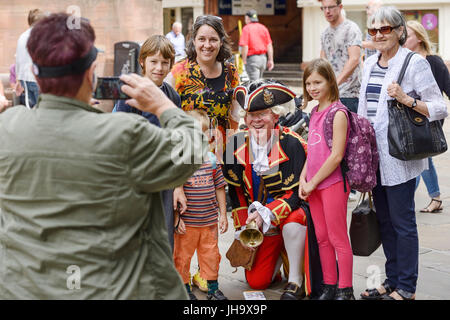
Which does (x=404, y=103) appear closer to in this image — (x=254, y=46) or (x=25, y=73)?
(x=25, y=73)

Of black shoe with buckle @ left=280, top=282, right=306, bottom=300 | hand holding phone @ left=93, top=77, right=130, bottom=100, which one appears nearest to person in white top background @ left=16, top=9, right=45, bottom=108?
black shoe with buckle @ left=280, top=282, right=306, bottom=300

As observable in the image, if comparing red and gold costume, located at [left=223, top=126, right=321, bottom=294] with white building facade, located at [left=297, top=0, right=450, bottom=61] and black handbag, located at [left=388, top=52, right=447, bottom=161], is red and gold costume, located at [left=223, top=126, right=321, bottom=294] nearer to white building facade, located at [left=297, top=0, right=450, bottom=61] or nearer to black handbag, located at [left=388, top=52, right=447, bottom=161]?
black handbag, located at [left=388, top=52, right=447, bottom=161]

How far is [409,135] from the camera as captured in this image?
14.4ft

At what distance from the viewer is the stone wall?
11.3 meters

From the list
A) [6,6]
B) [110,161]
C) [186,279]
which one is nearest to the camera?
[110,161]

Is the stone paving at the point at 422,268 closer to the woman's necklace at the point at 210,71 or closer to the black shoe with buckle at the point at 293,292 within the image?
the black shoe with buckle at the point at 293,292

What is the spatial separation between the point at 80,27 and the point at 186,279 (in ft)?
9.33

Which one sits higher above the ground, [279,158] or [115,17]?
[115,17]

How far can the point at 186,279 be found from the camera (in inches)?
191

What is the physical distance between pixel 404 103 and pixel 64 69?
269 cm

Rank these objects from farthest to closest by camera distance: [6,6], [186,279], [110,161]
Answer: [6,6] < [186,279] < [110,161]

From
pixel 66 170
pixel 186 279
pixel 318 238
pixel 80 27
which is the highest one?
pixel 80 27
